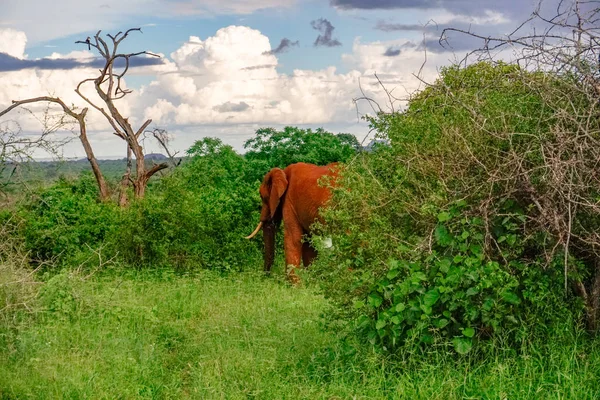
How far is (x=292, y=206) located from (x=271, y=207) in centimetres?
44

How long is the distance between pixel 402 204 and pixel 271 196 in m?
8.18

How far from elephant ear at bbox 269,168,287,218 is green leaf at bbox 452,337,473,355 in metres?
8.93

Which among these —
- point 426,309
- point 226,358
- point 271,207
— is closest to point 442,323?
point 426,309

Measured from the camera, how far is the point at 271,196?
16.1 m

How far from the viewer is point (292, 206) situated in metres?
15.9

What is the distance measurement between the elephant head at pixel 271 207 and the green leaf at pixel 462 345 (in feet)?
29.3

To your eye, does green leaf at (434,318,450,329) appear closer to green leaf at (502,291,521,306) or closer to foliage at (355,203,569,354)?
foliage at (355,203,569,354)

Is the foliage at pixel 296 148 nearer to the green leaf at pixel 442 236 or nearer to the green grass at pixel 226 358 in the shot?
the green grass at pixel 226 358

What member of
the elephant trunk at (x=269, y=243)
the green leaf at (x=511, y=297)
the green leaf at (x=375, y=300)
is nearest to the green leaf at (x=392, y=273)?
the green leaf at (x=375, y=300)

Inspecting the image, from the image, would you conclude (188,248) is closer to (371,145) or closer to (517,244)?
(371,145)

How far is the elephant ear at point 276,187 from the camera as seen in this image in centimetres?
1591

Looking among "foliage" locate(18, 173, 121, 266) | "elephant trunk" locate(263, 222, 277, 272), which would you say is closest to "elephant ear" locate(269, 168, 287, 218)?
"elephant trunk" locate(263, 222, 277, 272)

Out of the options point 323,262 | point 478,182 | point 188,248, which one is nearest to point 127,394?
point 323,262

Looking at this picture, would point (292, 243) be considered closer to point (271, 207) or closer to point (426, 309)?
point (271, 207)
